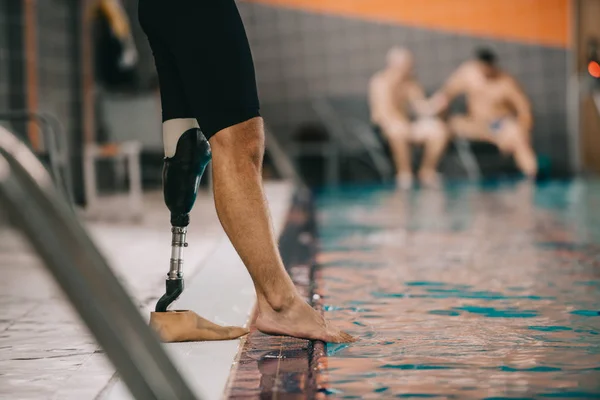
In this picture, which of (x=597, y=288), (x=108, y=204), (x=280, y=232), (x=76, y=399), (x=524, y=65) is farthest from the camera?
(x=524, y=65)

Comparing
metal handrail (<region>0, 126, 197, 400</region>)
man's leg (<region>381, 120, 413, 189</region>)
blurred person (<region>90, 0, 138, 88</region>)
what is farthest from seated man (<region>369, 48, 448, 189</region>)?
metal handrail (<region>0, 126, 197, 400</region>)

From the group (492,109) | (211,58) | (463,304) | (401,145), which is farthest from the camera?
(492,109)

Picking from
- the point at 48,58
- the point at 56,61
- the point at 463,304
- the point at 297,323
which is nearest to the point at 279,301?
the point at 297,323

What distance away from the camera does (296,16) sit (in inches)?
503

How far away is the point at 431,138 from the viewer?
37.9 ft

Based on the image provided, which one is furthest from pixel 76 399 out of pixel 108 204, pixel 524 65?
pixel 524 65

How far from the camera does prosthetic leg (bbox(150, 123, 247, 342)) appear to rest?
7.14 ft

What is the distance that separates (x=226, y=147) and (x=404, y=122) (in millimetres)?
9396

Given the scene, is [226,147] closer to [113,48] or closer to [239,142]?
[239,142]

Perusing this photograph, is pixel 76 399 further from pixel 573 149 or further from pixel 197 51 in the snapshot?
pixel 573 149

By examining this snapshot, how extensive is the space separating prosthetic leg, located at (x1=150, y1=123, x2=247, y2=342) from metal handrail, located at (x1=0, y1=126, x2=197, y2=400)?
894 mm

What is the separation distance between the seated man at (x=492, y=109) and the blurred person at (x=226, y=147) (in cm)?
966

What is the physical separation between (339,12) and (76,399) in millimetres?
11415

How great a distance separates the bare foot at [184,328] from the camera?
7.09 feet
